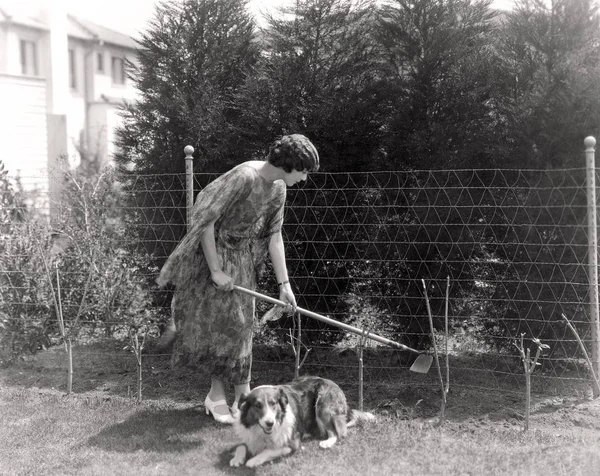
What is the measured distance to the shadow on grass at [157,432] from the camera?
4219 millimetres

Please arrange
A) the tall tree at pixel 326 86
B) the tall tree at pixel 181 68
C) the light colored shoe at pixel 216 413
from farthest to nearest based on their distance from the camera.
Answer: the tall tree at pixel 181 68 < the tall tree at pixel 326 86 < the light colored shoe at pixel 216 413

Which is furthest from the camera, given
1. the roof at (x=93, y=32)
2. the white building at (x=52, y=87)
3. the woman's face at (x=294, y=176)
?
the roof at (x=93, y=32)

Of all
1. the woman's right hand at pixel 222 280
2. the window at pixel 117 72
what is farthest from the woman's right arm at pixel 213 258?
the window at pixel 117 72

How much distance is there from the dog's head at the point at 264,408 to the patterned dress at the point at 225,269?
735 mm

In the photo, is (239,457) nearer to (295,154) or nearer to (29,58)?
(295,154)

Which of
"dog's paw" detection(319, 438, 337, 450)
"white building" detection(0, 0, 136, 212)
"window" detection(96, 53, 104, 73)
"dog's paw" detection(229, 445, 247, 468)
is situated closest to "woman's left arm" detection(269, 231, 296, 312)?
"dog's paw" detection(319, 438, 337, 450)

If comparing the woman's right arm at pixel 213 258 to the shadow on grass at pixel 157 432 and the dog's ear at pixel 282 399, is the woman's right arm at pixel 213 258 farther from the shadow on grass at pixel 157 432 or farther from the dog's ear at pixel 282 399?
the shadow on grass at pixel 157 432

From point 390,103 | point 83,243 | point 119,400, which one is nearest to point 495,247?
point 390,103

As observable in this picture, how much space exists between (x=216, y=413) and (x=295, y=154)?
1832 millimetres

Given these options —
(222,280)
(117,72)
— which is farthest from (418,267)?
(117,72)

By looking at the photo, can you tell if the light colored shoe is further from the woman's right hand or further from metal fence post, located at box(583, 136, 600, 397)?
metal fence post, located at box(583, 136, 600, 397)

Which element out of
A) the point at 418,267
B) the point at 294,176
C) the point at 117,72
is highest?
the point at 117,72

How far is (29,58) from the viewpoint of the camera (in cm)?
2109

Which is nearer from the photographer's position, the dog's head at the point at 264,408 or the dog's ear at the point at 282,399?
the dog's head at the point at 264,408
